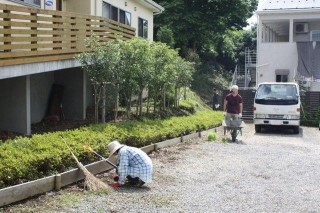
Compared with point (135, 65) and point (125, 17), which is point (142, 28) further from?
point (135, 65)

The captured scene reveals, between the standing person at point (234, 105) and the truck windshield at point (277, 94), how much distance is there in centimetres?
318

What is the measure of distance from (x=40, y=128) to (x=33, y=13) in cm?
360

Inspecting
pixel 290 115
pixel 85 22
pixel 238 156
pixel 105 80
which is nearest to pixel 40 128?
pixel 105 80

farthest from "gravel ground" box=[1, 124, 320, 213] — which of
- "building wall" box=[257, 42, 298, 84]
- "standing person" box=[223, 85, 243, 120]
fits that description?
"building wall" box=[257, 42, 298, 84]

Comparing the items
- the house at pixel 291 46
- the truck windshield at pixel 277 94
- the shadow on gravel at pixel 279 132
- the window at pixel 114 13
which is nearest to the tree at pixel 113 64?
the window at pixel 114 13

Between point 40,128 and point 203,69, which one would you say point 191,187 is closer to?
point 40,128

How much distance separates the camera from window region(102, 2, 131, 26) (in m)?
17.9

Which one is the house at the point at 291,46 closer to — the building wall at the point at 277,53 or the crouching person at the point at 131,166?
the building wall at the point at 277,53

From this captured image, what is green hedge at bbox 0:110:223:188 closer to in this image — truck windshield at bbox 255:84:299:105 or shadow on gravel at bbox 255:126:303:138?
truck windshield at bbox 255:84:299:105

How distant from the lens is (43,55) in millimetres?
10883

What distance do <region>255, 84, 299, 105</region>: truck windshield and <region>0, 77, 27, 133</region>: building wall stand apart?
10161 millimetres

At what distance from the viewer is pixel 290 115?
57.5 ft

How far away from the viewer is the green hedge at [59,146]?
7.07 m

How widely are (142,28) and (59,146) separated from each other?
15.8m
